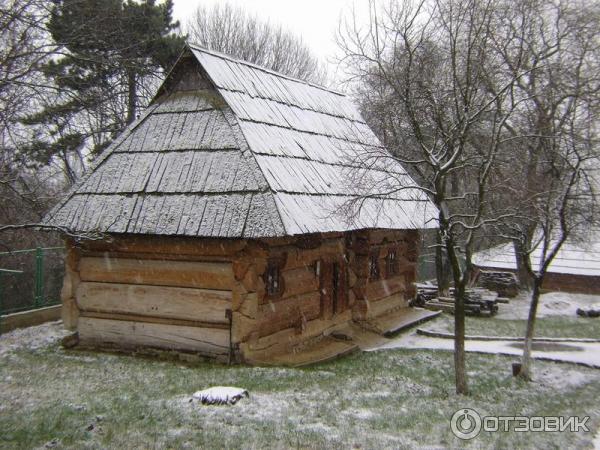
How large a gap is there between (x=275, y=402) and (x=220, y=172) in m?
4.21

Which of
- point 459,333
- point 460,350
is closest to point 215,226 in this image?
point 459,333

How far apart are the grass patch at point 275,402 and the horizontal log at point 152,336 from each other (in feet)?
1.16

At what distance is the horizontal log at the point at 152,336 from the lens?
9.70 meters

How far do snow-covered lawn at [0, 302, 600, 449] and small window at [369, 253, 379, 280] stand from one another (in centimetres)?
323

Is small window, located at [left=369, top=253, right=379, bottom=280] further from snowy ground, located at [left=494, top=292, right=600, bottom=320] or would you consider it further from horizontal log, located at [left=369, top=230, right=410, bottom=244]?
snowy ground, located at [left=494, top=292, right=600, bottom=320]

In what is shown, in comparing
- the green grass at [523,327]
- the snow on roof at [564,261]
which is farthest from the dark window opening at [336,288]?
the snow on roof at [564,261]

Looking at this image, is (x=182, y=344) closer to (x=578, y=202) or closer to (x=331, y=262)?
(x=331, y=262)

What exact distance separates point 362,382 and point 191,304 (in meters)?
3.08

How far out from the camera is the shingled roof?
9.27 metres

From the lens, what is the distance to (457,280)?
872 centimetres

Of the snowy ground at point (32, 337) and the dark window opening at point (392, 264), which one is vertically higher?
the dark window opening at point (392, 264)

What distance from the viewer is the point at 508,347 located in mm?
12508

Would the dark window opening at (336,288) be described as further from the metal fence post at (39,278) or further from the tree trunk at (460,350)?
the metal fence post at (39,278)

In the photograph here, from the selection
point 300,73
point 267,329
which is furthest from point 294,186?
point 300,73
